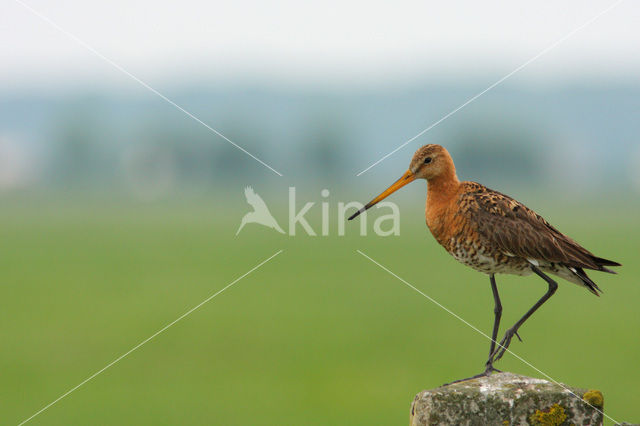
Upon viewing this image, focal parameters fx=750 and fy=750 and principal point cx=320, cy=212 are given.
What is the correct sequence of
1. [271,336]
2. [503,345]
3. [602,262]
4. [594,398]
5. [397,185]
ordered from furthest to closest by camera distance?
[271,336] → [503,345] → [602,262] → [397,185] → [594,398]

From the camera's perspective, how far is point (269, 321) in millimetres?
84750

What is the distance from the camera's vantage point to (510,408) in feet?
26.3

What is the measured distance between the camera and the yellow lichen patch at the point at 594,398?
7.93 meters

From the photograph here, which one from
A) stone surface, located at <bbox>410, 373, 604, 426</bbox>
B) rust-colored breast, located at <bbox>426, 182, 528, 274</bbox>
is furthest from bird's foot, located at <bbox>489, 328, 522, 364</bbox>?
stone surface, located at <bbox>410, 373, 604, 426</bbox>

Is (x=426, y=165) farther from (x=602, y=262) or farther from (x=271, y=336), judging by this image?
(x=271, y=336)

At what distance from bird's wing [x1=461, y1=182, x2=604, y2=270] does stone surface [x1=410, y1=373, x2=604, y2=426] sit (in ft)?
5.02

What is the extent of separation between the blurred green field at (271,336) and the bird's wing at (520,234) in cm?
2865

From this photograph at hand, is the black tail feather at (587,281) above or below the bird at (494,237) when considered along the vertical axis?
below

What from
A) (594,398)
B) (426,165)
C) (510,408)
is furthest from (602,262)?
(426,165)

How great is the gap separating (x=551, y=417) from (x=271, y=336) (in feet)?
220

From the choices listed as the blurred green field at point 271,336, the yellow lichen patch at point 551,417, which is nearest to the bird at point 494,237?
the yellow lichen patch at point 551,417

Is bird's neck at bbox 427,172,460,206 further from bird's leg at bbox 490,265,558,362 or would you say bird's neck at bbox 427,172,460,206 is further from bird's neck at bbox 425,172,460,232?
bird's leg at bbox 490,265,558,362

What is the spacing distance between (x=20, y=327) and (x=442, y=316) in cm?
4986

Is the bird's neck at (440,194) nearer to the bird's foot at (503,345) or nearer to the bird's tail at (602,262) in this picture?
the bird's foot at (503,345)
